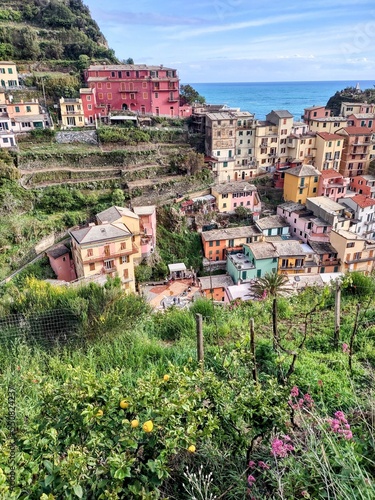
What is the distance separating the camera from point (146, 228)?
22.4 m

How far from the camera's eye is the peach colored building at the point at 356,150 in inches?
1288

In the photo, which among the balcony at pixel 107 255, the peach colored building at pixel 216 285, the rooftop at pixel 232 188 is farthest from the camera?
the rooftop at pixel 232 188

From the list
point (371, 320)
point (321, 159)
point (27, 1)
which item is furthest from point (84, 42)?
point (371, 320)

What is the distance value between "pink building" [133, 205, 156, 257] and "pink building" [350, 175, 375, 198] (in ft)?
68.2

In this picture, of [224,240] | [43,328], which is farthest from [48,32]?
[43,328]

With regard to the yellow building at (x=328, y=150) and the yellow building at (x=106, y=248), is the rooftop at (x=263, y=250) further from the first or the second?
the yellow building at (x=328, y=150)

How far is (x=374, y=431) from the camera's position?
2.82m

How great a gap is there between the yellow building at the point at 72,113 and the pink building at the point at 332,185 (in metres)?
Answer: 22.4

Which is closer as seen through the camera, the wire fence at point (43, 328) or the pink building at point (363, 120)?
the wire fence at point (43, 328)

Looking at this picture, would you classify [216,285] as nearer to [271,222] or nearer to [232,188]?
[271,222]

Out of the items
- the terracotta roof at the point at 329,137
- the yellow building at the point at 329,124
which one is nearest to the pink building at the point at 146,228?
the terracotta roof at the point at 329,137

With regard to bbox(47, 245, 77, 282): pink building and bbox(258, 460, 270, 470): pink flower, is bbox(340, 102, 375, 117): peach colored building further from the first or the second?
bbox(258, 460, 270, 470): pink flower

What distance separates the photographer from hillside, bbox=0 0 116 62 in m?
36.6

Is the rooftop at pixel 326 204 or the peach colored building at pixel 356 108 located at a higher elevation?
the peach colored building at pixel 356 108
